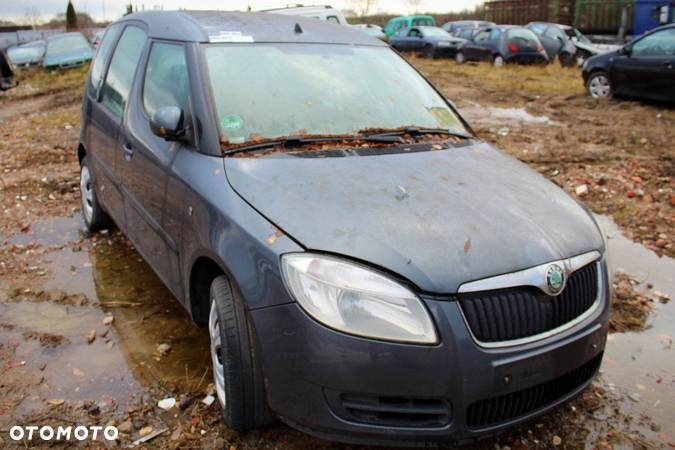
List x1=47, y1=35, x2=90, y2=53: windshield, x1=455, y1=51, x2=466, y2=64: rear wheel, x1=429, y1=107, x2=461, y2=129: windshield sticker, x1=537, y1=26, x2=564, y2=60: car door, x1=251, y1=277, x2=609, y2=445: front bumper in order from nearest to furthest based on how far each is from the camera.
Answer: x1=251, y1=277, x2=609, y2=445: front bumper, x1=429, y1=107, x2=461, y2=129: windshield sticker, x1=47, y1=35, x2=90, y2=53: windshield, x1=537, y1=26, x2=564, y2=60: car door, x1=455, y1=51, x2=466, y2=64: rear wheel

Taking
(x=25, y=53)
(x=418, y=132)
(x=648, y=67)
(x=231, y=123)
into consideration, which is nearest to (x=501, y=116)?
(x=648, y=67)

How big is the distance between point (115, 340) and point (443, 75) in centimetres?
1623

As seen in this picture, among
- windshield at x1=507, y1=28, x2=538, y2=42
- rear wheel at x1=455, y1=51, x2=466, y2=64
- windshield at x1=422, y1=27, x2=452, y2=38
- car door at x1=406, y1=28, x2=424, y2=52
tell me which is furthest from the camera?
car door at x1=406, y1=28, x2=424, y2=52

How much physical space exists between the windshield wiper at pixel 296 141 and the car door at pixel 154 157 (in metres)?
Answer: 0.32

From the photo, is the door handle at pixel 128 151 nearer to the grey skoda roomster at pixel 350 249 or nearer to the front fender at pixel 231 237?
the grey skoda roomster at pixel 350 249

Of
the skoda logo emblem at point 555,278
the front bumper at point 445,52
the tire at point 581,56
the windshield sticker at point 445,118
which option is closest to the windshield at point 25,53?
the front bumper at point 445,52

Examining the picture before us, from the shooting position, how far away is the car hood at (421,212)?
226 centimetres

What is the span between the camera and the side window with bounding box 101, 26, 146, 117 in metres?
4.04

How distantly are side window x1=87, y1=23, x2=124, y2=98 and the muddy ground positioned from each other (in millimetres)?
1272

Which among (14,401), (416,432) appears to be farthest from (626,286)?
(14,401)

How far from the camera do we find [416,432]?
87.4 inches

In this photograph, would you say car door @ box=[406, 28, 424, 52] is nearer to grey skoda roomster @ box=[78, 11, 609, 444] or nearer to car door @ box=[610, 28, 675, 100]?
car door @ box=[610, 28, 675, 100]

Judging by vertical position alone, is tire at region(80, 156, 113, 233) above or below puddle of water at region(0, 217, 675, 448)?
above

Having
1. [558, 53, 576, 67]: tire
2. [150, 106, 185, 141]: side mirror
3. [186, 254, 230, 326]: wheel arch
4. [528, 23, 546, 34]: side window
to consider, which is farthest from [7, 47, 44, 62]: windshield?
[186, 254, 230, 326]: wheel arch
